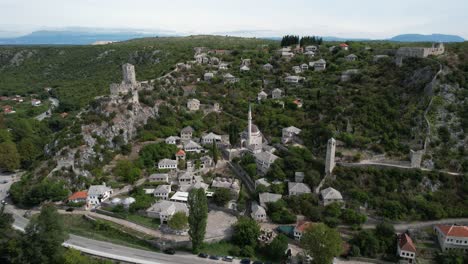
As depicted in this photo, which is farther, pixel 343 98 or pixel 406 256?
pixel 343 98

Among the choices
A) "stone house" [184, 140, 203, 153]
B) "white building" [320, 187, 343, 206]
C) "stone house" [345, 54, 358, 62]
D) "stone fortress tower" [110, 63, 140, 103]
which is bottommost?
"white building" [320, 187, 343, 206]

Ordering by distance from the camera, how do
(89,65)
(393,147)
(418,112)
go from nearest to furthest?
(393,147), (418,112), (89,65)

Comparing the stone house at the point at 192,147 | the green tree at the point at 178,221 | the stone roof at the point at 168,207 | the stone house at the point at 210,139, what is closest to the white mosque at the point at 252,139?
the stone house at the point at 210,139

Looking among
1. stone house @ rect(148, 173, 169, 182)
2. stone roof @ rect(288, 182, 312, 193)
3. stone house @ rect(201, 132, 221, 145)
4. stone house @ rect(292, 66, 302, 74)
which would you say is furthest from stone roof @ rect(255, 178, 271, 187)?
stone house @ rect(292, 66, 302, 74)

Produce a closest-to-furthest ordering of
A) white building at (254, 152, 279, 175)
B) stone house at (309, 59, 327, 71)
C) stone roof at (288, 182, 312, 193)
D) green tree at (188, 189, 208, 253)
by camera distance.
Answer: green tree at (188, 189, 208, 253)
stone roof at (288, 182, 312, 193)
white building at (254, 152, 279, 175)
stone house at (309, 59, 327, 71)

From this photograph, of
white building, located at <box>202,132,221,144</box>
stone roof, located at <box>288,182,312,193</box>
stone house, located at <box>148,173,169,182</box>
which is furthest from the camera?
white building, located at <box>202,132,221,144</box>

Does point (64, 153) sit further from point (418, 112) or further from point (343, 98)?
point (418, 112)

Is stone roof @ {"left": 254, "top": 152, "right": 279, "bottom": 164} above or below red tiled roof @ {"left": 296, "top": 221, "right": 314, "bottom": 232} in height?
above

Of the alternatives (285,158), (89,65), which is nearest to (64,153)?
(285,158)

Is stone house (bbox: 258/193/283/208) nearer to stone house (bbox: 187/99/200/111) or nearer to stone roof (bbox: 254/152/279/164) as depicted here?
stone roof (bbox: 254/152/279/164)
